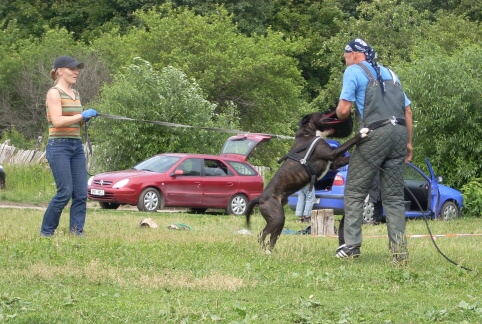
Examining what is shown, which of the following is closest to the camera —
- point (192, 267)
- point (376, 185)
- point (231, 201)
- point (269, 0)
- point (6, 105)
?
point (192, 267)

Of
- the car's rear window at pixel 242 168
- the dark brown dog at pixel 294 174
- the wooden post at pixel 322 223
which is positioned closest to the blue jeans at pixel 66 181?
the dark brown dog at pixel 294 174

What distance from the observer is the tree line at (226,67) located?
22859 millimetres

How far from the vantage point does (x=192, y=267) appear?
26.4 ft

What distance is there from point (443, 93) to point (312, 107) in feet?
81.9

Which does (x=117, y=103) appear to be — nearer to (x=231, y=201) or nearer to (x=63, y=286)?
(x=231, y=201)

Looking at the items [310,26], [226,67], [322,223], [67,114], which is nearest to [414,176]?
[322,223]

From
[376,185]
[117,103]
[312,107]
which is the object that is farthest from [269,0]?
[376,185]

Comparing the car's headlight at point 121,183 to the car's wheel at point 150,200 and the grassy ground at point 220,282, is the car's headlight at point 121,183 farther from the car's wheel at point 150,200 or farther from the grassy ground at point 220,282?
the grassy ground at point 220,282

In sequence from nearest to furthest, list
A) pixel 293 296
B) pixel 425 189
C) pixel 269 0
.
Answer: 1. pixel 293 296
2. pixel 425 189
3. pixel 269 0

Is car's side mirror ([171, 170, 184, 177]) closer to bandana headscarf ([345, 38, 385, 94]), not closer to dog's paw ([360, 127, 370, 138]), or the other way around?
bandana headscarf ([345, 38, 385, 94])

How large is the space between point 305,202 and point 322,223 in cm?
431

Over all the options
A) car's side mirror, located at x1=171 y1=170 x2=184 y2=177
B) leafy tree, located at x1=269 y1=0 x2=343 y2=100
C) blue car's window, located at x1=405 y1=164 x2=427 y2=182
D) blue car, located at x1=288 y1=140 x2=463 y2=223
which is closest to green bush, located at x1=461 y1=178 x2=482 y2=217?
blue car, located at x1=288 y1=140 x2=463 y2=223

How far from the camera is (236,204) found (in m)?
22.4

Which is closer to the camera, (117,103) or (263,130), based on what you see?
(117,103)
